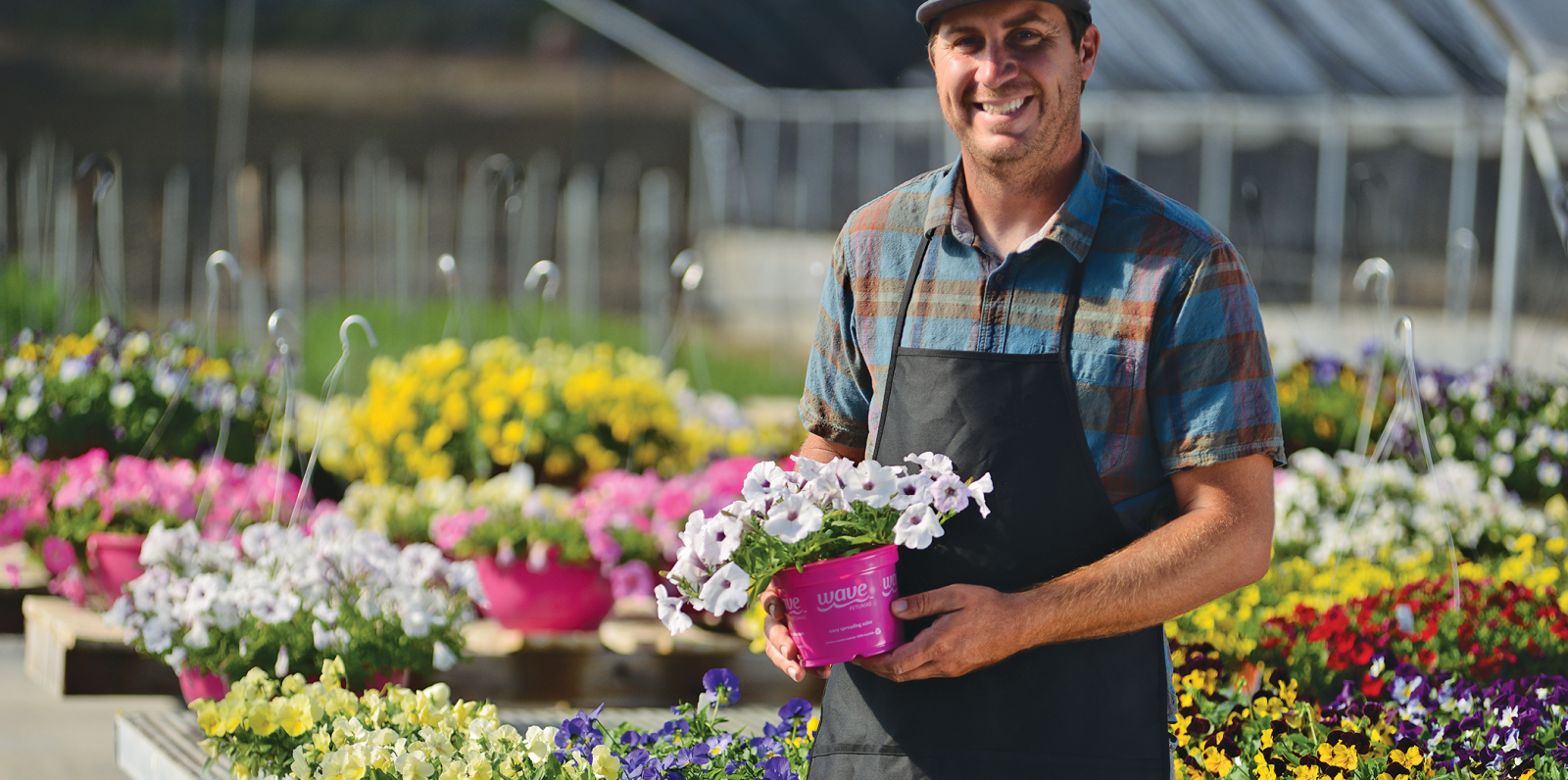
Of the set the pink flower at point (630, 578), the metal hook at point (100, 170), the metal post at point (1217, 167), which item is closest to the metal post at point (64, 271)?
the metal hook at point (100, 170)

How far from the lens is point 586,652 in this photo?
3.54m

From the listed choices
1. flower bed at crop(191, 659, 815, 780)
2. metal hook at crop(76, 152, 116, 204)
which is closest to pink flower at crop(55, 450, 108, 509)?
metal hook at crop(76, 152, 116, 204)

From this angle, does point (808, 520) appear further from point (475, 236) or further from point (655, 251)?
point (475, 236)

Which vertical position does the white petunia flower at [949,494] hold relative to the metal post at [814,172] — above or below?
below

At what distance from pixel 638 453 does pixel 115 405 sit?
Result: 5.21ft

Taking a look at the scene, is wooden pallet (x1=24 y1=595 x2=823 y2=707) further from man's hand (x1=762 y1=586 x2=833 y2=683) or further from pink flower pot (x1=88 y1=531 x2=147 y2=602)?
man's hand (x1=762 y1=586 x2=833 y2=683)

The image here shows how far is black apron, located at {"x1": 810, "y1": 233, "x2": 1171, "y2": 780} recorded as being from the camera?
4.90 ft

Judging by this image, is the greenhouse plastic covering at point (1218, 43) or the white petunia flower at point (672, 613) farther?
the greenhouse plastic covering at point (1218, 43)

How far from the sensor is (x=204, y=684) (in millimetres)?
2803

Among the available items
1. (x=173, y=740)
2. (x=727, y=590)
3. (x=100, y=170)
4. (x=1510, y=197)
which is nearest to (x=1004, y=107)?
(x=727, y=590)

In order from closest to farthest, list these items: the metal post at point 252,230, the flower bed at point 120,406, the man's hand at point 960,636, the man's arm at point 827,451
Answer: the man's hand at point 960,636 → the man's arm at point 827,451 → the flower bed at point 120,406 → the metal post at point 252,230

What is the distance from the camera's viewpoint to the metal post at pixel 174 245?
10336 mm

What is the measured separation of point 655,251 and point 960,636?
1034cm

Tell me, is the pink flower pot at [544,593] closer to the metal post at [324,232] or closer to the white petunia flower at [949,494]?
the white petunia flower at [949,494]
